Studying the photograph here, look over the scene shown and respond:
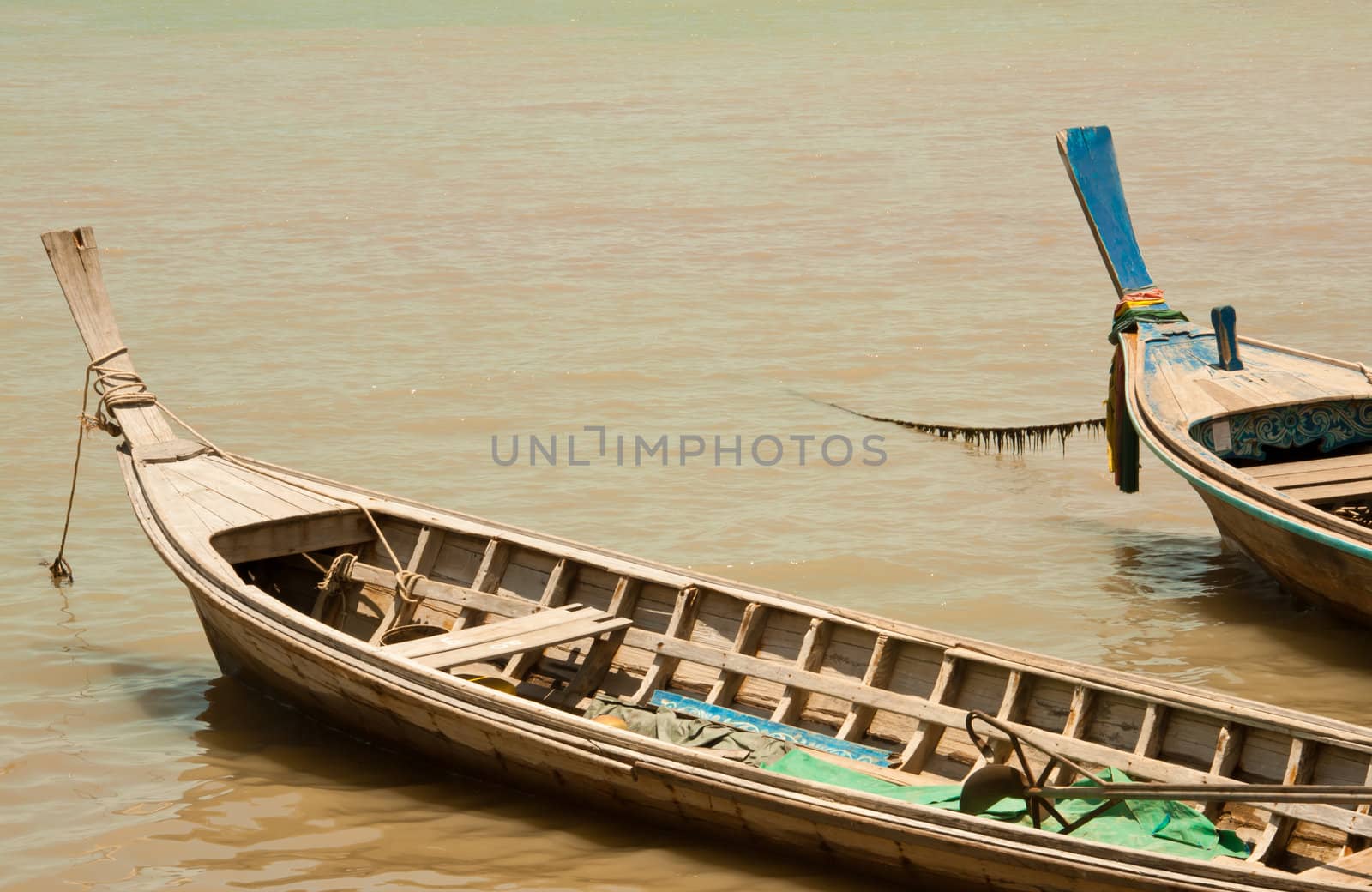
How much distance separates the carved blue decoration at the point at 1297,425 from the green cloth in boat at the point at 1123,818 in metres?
3.52

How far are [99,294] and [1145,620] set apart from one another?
6153 millimetres

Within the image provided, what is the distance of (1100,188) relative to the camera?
10383 millimetres

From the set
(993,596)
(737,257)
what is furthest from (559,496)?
(737,257)

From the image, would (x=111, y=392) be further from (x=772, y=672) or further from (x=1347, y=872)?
(x=1347, y=872)

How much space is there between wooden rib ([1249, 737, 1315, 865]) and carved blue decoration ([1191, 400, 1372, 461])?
143 inches

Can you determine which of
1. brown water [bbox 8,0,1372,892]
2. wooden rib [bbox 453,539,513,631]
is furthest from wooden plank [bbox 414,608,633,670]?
brown water [bbox 8,0,1372,892]

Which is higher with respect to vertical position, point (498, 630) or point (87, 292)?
point (87, 292)

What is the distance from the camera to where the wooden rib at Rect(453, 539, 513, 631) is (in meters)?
7.46

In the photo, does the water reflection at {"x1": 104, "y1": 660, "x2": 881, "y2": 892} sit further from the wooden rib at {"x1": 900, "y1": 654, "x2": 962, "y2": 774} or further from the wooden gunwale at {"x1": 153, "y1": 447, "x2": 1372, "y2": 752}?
the wooden gunwale at {"x1": 153, "y1": 447, "x2": 1372, "y2": 752}

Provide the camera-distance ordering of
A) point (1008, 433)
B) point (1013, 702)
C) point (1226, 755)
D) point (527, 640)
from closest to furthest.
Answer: point (1226, 755)
point (1013, 702)
point (527, 640)
point (1008, 433)

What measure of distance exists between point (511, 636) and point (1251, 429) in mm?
4461

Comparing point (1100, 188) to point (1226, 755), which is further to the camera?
point (1100, 188)

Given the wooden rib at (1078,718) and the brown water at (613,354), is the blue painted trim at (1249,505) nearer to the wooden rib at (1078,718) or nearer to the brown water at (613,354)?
the brown water at (613,354)

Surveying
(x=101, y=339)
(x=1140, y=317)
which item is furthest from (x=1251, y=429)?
(x=101, y=339)
